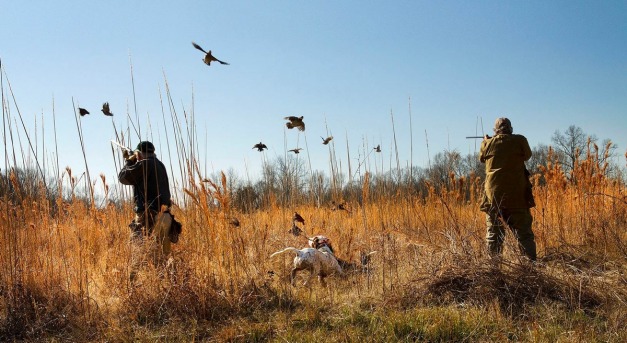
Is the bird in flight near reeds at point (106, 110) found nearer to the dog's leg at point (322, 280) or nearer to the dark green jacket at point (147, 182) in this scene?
the dark green jacket at point (147, 182)

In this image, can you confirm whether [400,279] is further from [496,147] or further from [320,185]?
[320,185]

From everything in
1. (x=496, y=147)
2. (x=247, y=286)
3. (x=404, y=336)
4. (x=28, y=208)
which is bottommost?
(x=404, y=336)

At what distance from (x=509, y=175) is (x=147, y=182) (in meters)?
3.32

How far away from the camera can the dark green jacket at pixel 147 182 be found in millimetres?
3838

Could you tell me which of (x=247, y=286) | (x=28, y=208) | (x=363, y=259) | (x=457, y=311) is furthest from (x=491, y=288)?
(x=28, y=208)

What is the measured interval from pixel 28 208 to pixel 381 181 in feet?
12.0

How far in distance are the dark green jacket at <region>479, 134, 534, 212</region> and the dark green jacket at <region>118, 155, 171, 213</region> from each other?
9.88ft

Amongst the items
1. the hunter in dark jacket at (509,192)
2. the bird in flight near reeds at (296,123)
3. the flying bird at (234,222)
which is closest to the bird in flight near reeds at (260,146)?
the bird in flight near reeds at (296,123)

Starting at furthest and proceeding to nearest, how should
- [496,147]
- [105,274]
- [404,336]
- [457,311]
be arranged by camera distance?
[496,147], [105,274], [457,311], [404,336]

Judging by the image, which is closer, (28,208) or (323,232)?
(28,208)

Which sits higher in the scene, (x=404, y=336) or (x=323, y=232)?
(x=323, y=232)

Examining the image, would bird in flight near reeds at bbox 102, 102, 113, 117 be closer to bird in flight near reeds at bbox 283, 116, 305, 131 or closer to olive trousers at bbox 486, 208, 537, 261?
bird in flight near reeds at bbox 283, 116, 305, 131

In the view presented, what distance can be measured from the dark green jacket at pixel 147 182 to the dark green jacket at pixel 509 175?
9.88 feet

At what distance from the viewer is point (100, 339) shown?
2.65 meters
